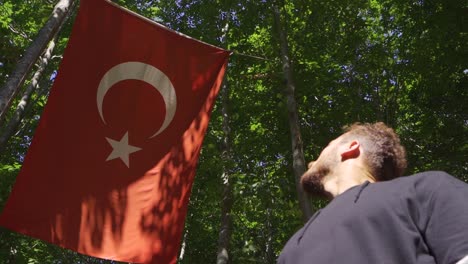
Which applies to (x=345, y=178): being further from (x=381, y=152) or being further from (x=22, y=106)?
(x=22, y=106)

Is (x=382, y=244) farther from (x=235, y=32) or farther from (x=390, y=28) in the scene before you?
(x=390, y=28)

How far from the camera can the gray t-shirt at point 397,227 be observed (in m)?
1.35

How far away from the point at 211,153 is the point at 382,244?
8.68 m

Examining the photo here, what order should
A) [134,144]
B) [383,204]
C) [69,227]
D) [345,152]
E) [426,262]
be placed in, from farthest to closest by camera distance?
[134,144] < [69,227] < [345,152] < [383,204] < [426,262]

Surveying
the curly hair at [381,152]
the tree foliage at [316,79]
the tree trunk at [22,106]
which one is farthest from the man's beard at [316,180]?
the tree trunk at [22,106]

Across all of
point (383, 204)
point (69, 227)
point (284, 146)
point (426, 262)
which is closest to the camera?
point (426, 262)

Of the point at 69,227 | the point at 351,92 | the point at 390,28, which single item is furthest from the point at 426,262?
the point at 390,28

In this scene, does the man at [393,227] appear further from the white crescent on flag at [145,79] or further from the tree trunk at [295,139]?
the tree trunk at [295,139]

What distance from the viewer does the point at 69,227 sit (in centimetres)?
419

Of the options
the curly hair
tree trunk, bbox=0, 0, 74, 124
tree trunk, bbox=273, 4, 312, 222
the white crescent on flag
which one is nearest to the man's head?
the curly hair

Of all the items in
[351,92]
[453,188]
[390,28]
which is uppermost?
[390,28]

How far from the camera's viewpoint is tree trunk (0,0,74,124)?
17.4ft

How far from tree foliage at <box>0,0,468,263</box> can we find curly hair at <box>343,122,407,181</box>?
6.88 m

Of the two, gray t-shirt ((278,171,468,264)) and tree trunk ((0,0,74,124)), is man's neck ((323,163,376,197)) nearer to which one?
gray t-shirt ((278,171,468,264))
